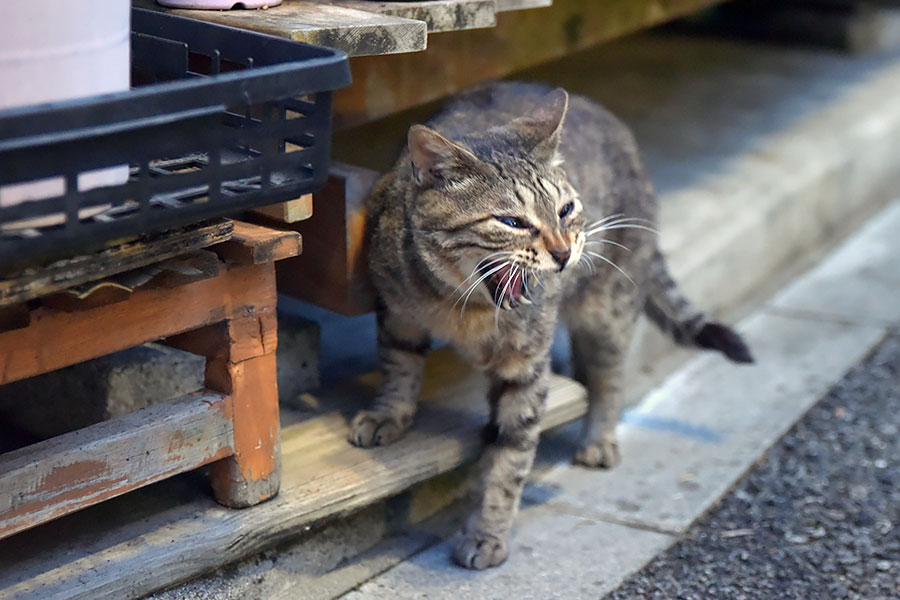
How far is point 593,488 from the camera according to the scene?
2.95 metres

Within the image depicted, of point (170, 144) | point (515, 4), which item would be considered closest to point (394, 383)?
point (515, 4)

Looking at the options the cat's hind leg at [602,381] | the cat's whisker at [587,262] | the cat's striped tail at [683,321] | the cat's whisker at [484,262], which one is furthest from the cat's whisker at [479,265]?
the cat's striped tail at [683,321]

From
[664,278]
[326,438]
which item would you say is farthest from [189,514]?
[664,278]

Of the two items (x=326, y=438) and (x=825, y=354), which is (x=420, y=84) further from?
(x=825, y=354)

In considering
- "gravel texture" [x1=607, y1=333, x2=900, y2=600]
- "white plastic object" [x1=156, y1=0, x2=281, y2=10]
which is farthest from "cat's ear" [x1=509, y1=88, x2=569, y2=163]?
"gravel texture" [x1=607, y1=333, x2=900, y2=600]

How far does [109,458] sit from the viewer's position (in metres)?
1.93

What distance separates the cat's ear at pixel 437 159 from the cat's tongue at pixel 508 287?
222 mm

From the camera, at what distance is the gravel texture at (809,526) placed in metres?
2.44

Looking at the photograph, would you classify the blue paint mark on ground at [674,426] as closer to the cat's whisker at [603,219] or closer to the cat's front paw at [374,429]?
the cat's whisker at [603,219]

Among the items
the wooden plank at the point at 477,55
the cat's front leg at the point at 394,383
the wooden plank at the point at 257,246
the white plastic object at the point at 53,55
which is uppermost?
the white plastic object at the point at 53,55

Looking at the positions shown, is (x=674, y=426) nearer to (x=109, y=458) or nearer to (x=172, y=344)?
(x=172, y=344)

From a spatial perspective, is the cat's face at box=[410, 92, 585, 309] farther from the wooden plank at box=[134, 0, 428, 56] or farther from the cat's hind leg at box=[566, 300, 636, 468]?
the cat's hind leg at box=[566, 300, 636, 468]

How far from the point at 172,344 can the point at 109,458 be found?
34 cm

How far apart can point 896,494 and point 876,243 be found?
2224 millimetres
